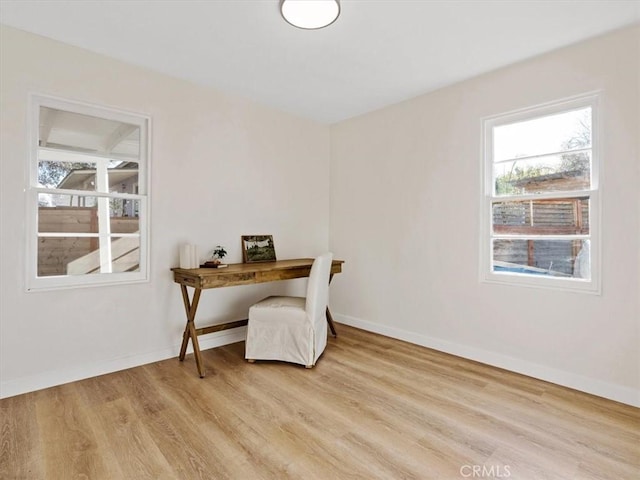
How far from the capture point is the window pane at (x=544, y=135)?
8.52 feet

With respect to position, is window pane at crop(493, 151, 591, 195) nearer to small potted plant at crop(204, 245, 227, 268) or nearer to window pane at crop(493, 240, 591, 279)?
window pane at crop(493, 240, 591, 279)

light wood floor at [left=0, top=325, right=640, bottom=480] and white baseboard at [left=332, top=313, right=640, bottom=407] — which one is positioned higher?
white baseboard at [left=332, top=313, right=640, bottom=407]

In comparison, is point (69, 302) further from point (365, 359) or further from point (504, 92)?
point (504, 92)

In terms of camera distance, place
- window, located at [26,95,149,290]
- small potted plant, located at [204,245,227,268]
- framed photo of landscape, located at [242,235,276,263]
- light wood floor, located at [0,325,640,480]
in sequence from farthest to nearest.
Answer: framed photo of landscape, located at [242,235,276,263], small potted plant, located at [204,245,227,268], window, located at [26,95,149,290], light wood floor, located at [0,325,640,480]

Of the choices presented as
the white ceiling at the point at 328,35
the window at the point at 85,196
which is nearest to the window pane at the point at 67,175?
the window at the point at 85,196

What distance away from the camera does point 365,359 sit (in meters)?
3.09

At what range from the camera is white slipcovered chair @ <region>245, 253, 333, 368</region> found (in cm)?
292

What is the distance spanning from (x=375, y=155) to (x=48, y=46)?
2968 millimetres

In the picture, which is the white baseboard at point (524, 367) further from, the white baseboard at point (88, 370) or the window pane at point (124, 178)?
the window pane at point (124, 178)

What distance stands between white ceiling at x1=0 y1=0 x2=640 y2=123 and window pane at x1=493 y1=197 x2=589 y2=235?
3.76ft

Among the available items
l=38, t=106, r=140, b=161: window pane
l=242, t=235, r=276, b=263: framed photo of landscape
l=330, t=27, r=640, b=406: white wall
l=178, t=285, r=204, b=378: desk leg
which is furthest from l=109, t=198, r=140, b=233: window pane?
l=330, t=27, r=640, b=406: white wall

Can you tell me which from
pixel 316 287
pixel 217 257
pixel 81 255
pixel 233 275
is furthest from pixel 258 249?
pixel 81 255

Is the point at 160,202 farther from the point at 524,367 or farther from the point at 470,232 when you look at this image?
the point at 524,367

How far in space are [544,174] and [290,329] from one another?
7.89ft
